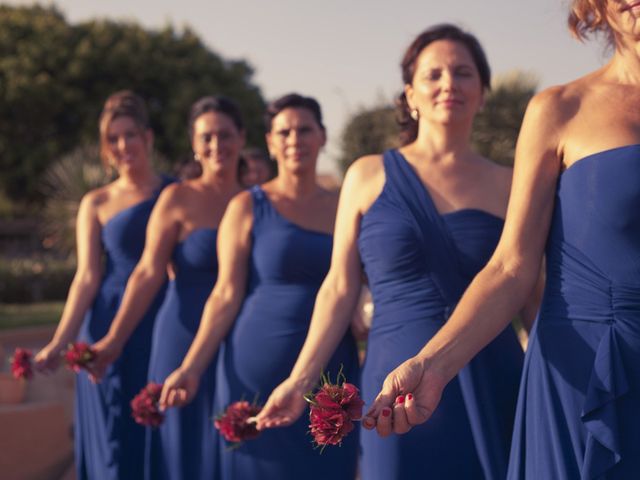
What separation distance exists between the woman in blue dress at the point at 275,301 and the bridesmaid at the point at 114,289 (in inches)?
61.5

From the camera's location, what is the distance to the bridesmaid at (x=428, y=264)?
343cm

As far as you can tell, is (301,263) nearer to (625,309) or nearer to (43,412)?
(625,309)

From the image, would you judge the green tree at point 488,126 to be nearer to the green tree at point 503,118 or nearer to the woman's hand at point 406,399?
the green tree at point 503,118

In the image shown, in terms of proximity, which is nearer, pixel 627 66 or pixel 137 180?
pixel 627 66

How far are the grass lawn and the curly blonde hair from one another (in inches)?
762

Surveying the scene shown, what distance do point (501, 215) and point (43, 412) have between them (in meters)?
4.74

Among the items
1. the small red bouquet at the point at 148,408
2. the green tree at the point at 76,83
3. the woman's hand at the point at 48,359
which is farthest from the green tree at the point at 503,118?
the green tree at the point at 76,83

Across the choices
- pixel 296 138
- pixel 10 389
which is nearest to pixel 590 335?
pixel 296 138

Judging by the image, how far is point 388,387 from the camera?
85.7 inches

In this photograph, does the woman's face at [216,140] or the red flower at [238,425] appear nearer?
the red flower at [238,425]

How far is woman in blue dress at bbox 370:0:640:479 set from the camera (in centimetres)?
234

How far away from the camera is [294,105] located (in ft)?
17.4

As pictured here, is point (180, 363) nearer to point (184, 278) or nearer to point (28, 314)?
point (184, 278)

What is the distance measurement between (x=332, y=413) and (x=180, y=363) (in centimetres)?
370
